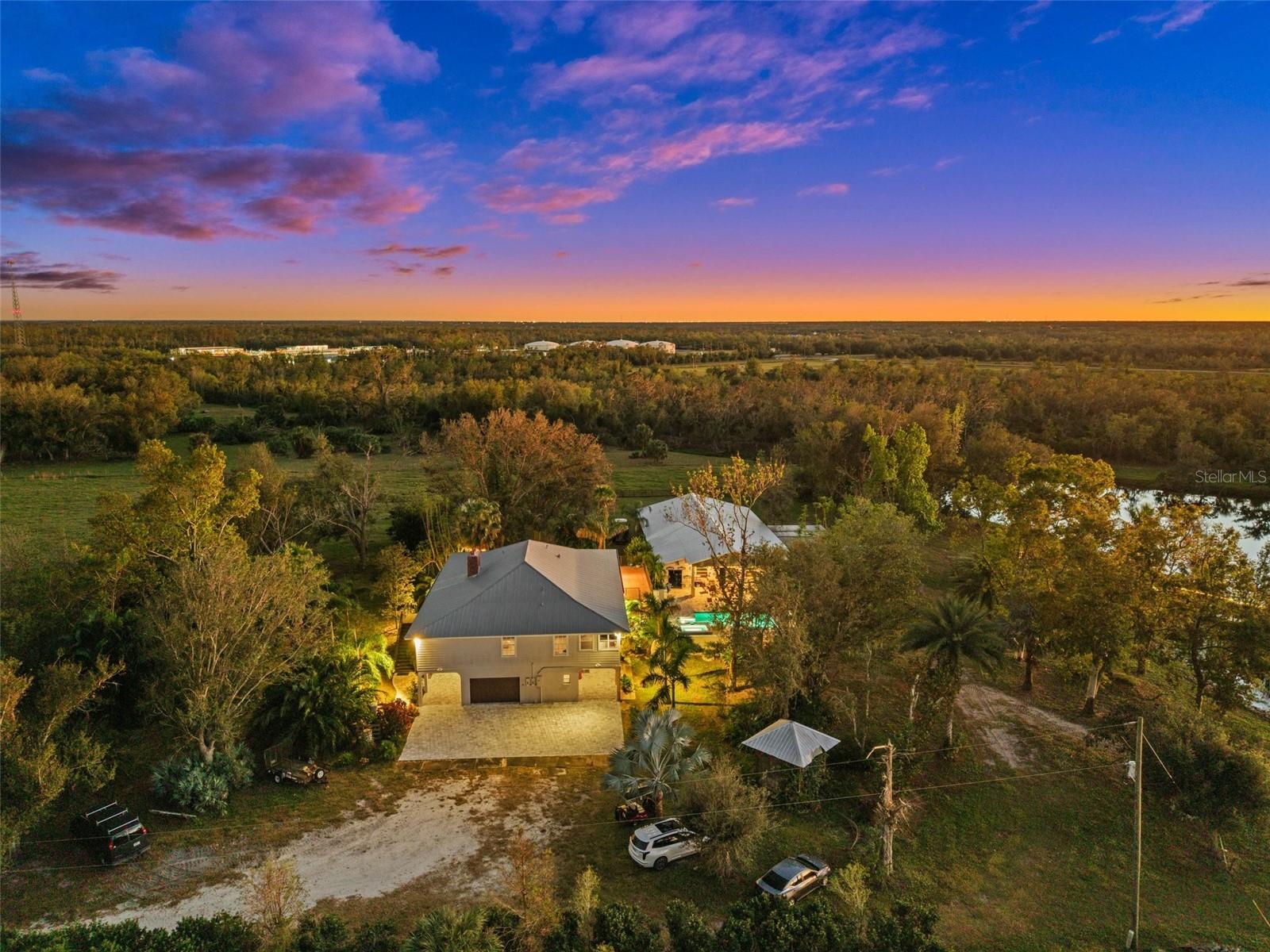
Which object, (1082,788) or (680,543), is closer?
(1082,788)

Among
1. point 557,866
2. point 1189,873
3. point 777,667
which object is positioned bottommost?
point 1189,873

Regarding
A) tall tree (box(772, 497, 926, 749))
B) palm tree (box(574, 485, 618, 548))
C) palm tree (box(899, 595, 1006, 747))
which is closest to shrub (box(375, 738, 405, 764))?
tall tree (box(772, 497, 926, 749))

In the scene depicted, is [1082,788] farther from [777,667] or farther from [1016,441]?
[1016,441]

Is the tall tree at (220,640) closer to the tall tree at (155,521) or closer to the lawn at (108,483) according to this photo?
the tall tree at (155,521)

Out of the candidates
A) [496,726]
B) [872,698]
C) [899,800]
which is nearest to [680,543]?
[872,698]

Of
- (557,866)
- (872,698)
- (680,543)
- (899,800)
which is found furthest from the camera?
(680,543)

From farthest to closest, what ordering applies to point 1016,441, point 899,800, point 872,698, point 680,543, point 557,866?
point 1016,441 < point 680,543 < point 872,698 < point 899,800 < point 557,866

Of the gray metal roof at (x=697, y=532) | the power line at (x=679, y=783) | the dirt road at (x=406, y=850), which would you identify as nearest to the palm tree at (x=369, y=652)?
the dirt road at (x=406, y=850)
